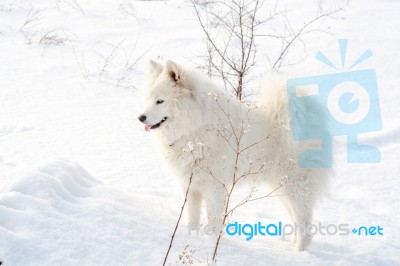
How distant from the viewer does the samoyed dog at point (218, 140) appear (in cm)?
313

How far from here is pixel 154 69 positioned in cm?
331

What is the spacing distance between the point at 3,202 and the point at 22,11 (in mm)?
9292

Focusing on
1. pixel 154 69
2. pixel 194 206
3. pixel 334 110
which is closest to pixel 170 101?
pixel 154 69

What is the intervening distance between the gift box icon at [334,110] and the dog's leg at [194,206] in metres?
0.83

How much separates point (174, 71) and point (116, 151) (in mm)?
2302

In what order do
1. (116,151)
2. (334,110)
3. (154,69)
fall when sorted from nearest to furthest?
(154,69) → (116,151) → (334,110)

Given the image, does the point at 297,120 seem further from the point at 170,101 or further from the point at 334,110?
the point at 334,110

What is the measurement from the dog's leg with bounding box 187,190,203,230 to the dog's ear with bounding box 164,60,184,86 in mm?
856

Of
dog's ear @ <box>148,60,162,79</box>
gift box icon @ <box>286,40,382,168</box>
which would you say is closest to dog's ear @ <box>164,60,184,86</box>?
dog's ear @ <box>148,60,162,79</box>

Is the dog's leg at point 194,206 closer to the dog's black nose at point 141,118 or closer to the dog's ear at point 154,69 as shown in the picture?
the dog's black nose at point 141,118

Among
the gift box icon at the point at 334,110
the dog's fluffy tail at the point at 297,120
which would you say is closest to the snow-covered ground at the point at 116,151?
the gift box icon at the point at 334,110

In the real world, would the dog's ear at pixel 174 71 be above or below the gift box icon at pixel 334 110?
below

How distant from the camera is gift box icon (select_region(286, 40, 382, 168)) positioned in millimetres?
3234

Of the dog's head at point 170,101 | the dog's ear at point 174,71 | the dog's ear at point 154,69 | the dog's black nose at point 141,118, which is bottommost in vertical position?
the dog's black nose at point 141,118
